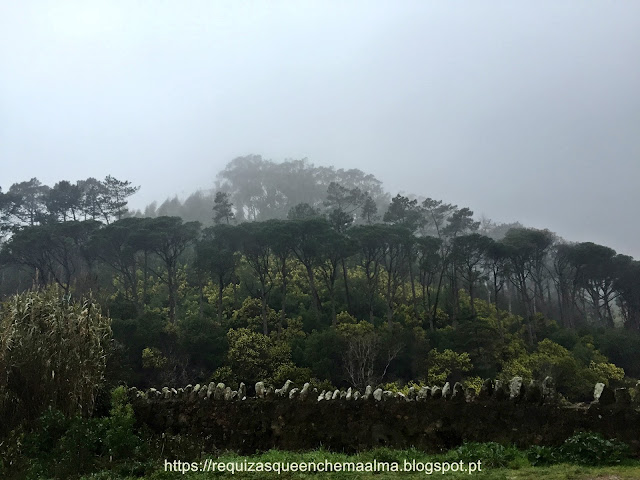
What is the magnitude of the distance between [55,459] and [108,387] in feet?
13.8

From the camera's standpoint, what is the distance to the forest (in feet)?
33.4

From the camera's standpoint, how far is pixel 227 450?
8930mm

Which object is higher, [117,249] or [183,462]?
[117,249]

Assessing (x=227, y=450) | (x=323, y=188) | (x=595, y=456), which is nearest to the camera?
(x=595, y=456)

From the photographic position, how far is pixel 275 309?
3431 centimetres

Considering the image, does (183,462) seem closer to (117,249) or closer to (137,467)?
(137,467)

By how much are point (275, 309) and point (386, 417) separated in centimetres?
2638

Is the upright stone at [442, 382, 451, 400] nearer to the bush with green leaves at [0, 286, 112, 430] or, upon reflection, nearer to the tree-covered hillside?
the bush with green leaves at [0, 286, 112, 430]

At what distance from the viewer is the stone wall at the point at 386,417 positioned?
23.9 feet

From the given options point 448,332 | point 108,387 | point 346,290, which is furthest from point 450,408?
point 346,290

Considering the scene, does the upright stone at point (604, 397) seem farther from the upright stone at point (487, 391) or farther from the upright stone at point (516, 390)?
the upright stone at point (487, 391)

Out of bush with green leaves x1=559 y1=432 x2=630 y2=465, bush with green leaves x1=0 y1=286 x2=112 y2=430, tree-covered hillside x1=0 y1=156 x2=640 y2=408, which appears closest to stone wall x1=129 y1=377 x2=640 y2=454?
bush with green leaves x1=559 y1=432 x2=630 y2=465

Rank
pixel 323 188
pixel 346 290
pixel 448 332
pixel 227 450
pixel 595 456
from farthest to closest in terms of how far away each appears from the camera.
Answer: pixel 323 188 → pixel 346 290 → pixel 448 332 → pixel 227 450 → pixel 595 456

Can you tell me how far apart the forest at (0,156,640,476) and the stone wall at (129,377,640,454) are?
1.49m
